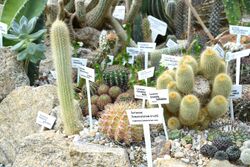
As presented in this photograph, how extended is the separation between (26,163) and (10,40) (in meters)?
1.42

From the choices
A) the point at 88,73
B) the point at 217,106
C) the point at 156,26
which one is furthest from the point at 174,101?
the point at 156,26

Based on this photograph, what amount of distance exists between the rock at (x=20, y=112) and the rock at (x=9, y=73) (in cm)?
12

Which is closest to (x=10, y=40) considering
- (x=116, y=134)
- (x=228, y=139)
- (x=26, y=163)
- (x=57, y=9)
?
(x=57, y=9)

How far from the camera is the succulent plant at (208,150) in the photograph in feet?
10.5

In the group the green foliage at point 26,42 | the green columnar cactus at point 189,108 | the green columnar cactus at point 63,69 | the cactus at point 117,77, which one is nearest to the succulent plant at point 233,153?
the green columnar cactus at point 189,108

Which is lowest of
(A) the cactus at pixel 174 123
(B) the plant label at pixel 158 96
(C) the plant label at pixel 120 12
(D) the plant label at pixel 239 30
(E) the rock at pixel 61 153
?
(E) the rock at pixel 61 153

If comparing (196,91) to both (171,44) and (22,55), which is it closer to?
(171,44)

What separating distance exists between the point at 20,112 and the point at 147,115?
1.32 metres

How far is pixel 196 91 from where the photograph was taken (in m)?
3.57

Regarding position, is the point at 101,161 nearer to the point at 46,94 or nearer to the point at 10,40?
the point at 46,94

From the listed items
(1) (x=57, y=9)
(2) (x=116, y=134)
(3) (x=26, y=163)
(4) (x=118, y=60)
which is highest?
(1) (x=57, y=9)

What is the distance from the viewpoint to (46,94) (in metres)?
4.06

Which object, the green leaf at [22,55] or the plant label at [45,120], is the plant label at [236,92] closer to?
the plant label at [45,120]

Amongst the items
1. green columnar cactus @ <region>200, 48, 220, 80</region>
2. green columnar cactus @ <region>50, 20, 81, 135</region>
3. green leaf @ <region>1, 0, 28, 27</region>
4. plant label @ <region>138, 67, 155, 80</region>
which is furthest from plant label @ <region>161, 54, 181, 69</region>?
green leaf @ <region>1, 0, 28, 27</region>
